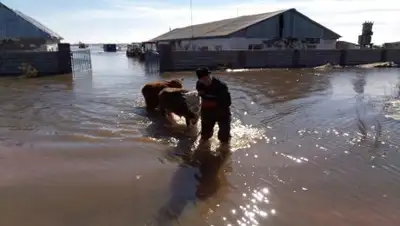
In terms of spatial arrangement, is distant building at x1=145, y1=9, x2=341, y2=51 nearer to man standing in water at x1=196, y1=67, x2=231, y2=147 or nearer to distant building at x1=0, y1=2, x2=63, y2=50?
distant building at x1=0, y1=2, x2=63, y2=50

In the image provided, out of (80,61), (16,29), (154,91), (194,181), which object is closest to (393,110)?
(154,91)

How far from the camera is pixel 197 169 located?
5641 mm

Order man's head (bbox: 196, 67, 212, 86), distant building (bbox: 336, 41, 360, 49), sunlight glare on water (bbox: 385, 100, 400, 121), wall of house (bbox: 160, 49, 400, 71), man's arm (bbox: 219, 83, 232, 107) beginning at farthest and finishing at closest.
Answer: distant building (bbox: 336, 41, 360, 49) → wall of house (bbox: 160, 49, 400, 71) → sunlight glare on water (bbox: 385, 100, 400, 121) → man's arm (bbox: 219, 83, 232, 107) → man's head (bbox: 196, 67, 212, 86)

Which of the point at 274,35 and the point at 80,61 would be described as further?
the point at 274,35

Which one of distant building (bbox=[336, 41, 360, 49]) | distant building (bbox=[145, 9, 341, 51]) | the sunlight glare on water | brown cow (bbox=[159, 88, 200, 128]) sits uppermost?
distant building (bbox=[145, 9, 341, 51])

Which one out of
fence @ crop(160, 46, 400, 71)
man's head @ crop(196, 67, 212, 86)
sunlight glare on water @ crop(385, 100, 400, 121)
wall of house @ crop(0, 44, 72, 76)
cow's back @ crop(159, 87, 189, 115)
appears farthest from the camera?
fence @ crop(160, 46, 400, 71)

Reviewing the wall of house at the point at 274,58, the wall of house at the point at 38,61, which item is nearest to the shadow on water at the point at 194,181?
the wall of house at the point at 38,61

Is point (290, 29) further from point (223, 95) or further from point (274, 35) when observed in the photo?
point (223, 95)

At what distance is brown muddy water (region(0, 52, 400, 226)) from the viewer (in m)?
4.17

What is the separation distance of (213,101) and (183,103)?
1.72 meters

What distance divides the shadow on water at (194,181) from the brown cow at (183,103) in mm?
1523

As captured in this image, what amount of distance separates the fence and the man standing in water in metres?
18.6

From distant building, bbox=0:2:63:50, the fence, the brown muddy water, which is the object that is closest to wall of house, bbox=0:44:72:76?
distant building, bbox=0:2:63:50

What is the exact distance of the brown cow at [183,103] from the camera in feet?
25.8
